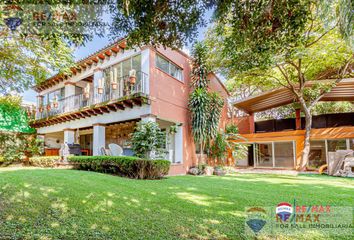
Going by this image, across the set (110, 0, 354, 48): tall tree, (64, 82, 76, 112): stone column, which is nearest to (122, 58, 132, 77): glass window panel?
(64, 82, 76, 112): stone column

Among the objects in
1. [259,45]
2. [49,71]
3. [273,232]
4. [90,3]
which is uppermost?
[49,71]

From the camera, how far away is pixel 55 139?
18.2 meters

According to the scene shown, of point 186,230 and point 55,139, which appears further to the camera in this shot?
point 55,139

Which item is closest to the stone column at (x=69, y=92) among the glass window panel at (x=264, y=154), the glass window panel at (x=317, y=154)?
the glass window panel at (x=264, y=154)

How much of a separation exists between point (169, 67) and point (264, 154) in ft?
34.7

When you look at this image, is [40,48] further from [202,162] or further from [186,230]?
[202,162]

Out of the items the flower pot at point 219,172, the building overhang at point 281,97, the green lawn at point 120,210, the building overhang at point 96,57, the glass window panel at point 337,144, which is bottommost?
the flower pot at point 219,172

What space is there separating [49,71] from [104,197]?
8345mm

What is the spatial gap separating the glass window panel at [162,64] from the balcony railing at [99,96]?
1.15 m

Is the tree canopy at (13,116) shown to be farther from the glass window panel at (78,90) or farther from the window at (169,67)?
the window at (169,67)

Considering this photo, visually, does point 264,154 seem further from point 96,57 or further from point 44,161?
point 44,161

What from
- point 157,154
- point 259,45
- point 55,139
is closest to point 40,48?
point 157,154

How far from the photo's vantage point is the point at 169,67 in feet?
39.5

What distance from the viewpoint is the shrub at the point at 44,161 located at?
12.4 metres
